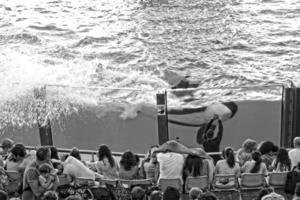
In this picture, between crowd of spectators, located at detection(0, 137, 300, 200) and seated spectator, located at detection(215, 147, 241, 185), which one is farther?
seated spectator, located at detection(215, 147, 241, 185)

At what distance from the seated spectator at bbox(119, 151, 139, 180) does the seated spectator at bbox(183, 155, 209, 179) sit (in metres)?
0.73

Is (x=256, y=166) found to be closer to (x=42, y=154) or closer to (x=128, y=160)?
(x=128, y=160)

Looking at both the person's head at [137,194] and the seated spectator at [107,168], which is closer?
the person's head at [137,194]

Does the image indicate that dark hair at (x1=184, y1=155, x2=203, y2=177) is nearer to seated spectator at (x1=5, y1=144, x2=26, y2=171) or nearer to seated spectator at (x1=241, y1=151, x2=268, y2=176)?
seated spectator at (x1=241, y1=151, x2=268, y2=176)

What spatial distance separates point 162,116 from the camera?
10.7m

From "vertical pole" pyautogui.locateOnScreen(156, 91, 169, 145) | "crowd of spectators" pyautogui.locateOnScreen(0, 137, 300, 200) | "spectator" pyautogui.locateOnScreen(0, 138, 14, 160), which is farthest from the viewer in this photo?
"vertical pole" pyautogui.locateOnScreen(156, 91, 169, 145)

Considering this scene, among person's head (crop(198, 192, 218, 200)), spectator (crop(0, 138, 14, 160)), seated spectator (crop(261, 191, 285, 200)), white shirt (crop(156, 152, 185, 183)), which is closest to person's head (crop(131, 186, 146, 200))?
person's head (crop(198, 192, 218, 200))

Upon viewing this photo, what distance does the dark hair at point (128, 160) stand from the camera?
26.8 feet

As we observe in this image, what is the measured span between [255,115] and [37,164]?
474cm

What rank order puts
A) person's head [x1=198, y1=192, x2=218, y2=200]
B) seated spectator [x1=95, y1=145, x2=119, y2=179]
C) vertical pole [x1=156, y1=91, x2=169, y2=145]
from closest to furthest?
person's head [x1=198, y1=192, x2=218, y2=200]
seated spectator [x1=95, y1=145, x2=119, y2=179]
vertical pole [x1=156, y1=91, x2=169, y2=145]

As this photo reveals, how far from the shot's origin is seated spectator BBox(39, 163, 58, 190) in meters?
7.55

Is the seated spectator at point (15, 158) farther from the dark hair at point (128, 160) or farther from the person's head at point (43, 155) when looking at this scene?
the dark hair at point (128, 160)

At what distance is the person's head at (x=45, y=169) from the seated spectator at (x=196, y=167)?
192 cm

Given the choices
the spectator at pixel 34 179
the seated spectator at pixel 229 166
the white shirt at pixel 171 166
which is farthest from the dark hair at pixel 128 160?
the seated spectator at pixel 229 166
